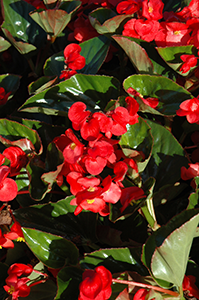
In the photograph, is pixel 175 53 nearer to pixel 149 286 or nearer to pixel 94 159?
pixel 94 159

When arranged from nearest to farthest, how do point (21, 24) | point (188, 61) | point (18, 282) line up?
point (18, 282) < point (188, 61) < point (21, 24)

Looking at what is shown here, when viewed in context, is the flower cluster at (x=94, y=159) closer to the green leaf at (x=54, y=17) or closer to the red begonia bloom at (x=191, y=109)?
the red begonia bloom at (x=191, y=109)

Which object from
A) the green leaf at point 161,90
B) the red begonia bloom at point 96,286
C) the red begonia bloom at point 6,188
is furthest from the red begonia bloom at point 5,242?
the green leaf at point 161,90

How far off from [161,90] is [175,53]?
0.32ft

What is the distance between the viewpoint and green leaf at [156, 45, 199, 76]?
Result: 2.31ft

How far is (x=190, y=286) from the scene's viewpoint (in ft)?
1.92

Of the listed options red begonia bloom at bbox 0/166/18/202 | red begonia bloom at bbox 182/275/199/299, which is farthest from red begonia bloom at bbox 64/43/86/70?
red begonia bloom at bbox 182/275/199/299

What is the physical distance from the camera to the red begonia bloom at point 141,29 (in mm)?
724

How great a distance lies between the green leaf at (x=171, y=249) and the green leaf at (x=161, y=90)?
29cm

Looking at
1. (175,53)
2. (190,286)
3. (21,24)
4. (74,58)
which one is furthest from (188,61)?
(21,24)

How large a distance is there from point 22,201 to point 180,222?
1.24 ft

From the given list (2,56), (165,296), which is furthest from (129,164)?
(2,56)

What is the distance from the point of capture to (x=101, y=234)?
0.66 m

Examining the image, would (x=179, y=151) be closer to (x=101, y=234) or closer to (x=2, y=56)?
(x=101, y=234)
